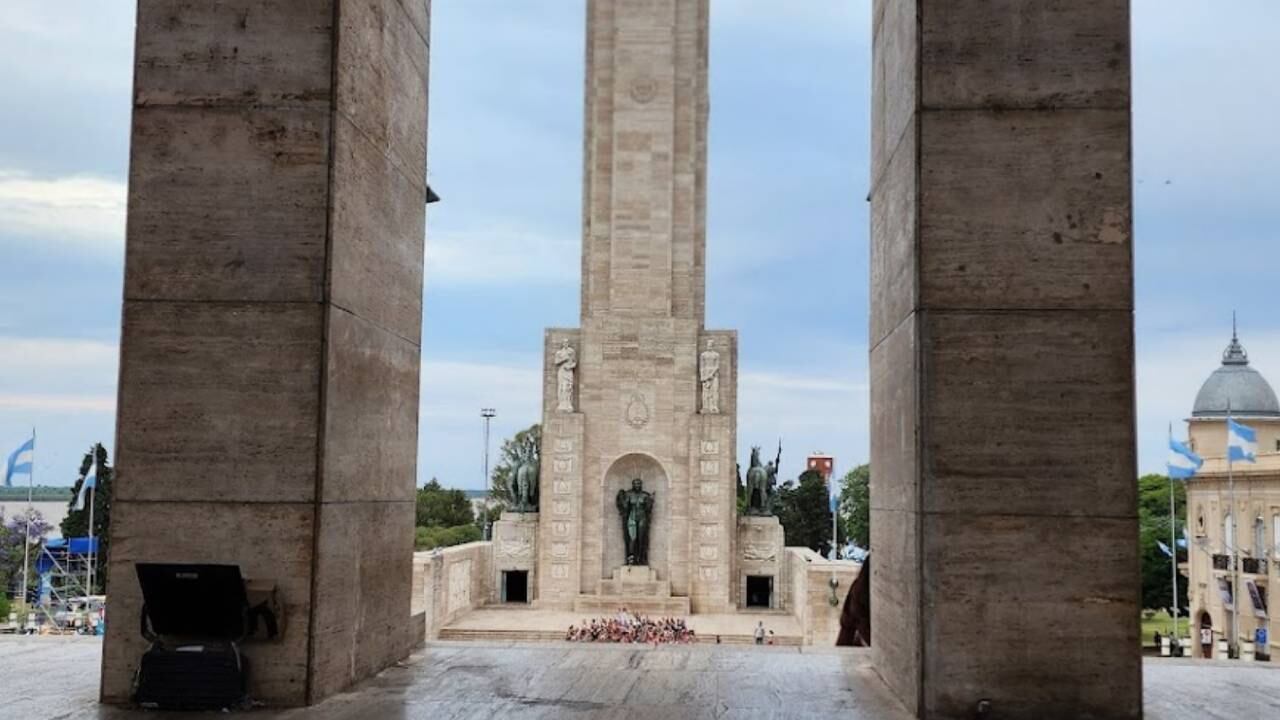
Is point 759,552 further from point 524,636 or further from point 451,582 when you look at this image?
point 451,582

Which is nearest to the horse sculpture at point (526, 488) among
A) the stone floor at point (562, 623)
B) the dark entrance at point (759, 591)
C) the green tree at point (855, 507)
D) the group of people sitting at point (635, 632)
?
the stone floor at point (562, 623)

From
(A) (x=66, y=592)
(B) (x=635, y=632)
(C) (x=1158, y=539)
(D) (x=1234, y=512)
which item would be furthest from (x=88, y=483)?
(C) (x=1158, y=539)

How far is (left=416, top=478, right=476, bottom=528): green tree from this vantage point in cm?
6538

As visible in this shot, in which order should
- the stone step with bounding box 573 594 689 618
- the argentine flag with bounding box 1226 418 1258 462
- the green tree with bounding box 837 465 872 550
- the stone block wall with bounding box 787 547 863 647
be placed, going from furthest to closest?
the green tree with bounding box 837 465 872 550
the argentine flag with bounding box 1226 418 1258 462
the stone step with bounding box 573 594 689 618
the stone block wall with bounding box 787 547 863 647

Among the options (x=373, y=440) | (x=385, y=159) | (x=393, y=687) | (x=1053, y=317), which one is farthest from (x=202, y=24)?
(x=1053, y=317)

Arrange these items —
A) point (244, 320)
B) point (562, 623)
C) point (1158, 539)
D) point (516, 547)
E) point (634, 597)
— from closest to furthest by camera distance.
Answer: point (244, 320), point (562, 623), point (634, 597), point (516, 547), point (1158, 539)

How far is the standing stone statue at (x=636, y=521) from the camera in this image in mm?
33750

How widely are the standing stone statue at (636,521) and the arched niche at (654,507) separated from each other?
38cm

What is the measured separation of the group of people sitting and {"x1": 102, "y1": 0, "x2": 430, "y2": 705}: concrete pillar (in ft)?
61.6

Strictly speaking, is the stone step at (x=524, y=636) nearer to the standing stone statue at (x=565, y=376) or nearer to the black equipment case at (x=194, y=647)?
the standing stone statue at (x=565, y=376)

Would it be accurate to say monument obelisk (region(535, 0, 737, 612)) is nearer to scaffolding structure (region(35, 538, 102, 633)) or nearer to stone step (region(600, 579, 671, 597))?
stone step (region(600, 579, 671, 597))

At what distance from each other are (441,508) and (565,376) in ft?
111

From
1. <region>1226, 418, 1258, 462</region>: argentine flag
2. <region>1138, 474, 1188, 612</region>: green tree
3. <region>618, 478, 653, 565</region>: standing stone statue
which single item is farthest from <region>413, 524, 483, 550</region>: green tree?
<region>1226, 418, 1258, 462</region>: argentine flag

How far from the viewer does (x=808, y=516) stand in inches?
2420
